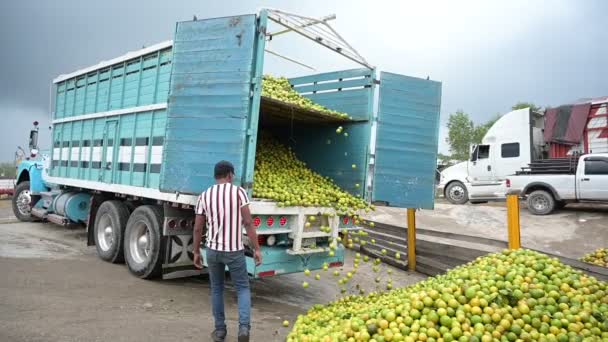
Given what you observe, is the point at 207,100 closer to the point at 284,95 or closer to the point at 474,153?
the point at 284,95

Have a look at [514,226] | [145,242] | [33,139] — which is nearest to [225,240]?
[145,242]

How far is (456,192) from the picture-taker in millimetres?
19016

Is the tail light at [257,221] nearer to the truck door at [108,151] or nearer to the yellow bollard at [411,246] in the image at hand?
the truck door at [108,151]

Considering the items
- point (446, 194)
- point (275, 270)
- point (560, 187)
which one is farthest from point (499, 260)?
point (446, 194)

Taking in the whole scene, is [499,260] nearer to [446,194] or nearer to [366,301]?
[366,301]

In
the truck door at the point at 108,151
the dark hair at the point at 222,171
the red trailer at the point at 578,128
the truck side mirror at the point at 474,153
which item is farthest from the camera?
the truck side mirror at the point at 474,153

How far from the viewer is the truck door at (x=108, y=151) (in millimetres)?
7592

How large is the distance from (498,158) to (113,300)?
1728 cm

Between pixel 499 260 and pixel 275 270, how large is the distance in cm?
273

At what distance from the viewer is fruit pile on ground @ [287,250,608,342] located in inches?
132

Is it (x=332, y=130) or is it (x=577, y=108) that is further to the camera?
(x=577, y=108)

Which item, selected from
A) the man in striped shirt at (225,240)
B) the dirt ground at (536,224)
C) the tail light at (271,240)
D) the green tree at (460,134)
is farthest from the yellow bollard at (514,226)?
the green tree at (460,134)

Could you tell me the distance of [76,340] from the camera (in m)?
4.13

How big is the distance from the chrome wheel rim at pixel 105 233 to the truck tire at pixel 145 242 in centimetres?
104
